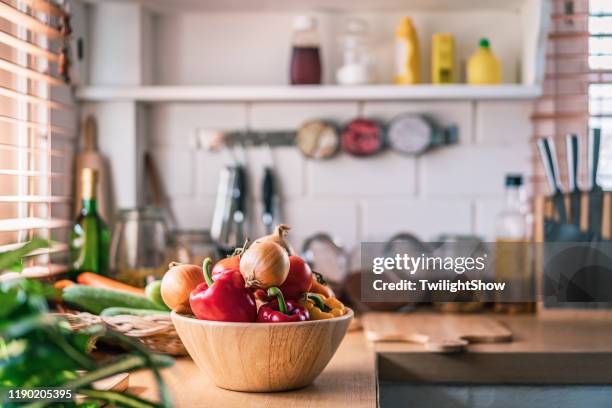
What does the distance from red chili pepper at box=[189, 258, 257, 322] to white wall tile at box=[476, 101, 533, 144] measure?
115 centimetres

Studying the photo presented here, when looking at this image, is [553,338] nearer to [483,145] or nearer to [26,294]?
[483,145]

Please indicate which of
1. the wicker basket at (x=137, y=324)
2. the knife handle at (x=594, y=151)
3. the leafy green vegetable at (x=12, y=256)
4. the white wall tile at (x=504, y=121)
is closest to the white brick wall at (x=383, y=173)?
the white wall tile at (x=504, y=121)

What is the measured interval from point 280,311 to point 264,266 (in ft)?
0.19

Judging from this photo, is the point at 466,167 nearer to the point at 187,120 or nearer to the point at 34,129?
the point at 187,120

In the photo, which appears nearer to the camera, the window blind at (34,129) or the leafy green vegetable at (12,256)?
the leafy green vegetable at (12,256)

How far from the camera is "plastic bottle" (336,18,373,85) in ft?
6.02

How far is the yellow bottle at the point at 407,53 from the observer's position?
1.84 metres

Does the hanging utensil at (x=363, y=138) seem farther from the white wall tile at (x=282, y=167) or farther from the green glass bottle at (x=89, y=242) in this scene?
the green glass bottle at (x=89, y=242)

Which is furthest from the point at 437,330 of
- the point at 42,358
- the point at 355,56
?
the point at 42,358

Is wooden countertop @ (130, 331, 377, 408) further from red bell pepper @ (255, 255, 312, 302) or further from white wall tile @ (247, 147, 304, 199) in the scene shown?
white wall tile @ (247, 147, 304, 199)

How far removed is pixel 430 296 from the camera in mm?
1715

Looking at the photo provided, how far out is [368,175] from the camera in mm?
1925

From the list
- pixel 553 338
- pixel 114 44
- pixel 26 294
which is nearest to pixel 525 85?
pixel 553 338

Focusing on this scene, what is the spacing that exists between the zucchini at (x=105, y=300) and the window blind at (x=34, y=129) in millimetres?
92
